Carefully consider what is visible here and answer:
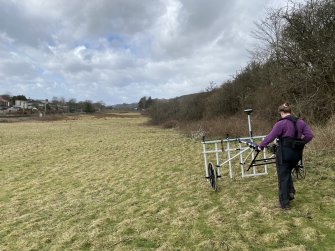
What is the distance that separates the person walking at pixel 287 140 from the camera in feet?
21.7

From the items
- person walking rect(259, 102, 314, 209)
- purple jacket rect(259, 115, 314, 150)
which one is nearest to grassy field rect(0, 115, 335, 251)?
person walking rect(259, 102, 314, 209)

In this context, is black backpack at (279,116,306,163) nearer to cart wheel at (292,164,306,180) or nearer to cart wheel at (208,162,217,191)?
cart wheel at (208,162,217,191)

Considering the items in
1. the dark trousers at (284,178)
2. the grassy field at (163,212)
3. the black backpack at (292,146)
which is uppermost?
the black backpack at (292,146)

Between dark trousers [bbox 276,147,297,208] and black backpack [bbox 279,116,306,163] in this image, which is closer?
black backpack [bbox 279,116,306,163]

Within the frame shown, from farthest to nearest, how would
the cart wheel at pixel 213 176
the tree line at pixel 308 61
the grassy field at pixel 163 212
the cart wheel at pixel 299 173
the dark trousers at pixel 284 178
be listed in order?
the tree line at pixel 308 61 → the cart wheel at pixel 299 173 → the cart wheel at pixel 213 176 → the dark trousers at pixel 284 178 → the grassy field at pixel 163 212

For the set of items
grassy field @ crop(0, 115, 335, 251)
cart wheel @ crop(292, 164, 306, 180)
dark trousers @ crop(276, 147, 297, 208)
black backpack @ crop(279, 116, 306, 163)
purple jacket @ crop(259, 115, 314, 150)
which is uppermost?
purple jacket @ crop(259, 115, 314, 150)

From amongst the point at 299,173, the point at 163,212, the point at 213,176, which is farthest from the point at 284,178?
the point at 299,173

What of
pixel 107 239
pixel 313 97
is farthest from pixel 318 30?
pixel 107 239

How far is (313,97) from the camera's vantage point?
1634 centimetres

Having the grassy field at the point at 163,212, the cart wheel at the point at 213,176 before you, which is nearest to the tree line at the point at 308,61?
the grassy field at the point at 163,212

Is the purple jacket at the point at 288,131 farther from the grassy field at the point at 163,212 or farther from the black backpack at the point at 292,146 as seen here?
the grassy field at the point at 163,212

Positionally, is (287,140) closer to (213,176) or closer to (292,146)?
(292,146)

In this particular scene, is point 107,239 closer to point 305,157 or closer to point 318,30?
point 305,157

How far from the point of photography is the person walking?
21.7ft
